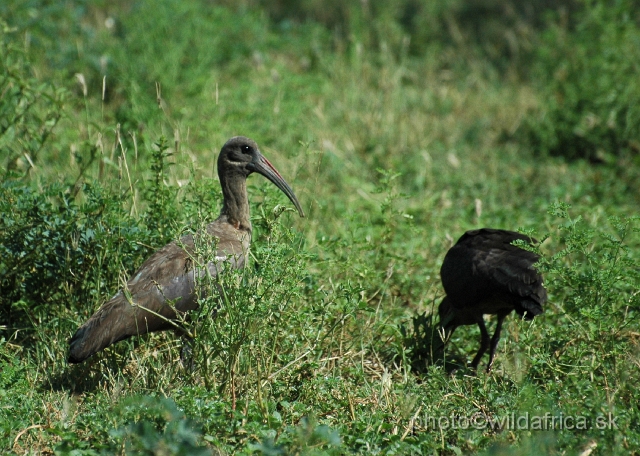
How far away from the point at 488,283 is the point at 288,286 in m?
1.26

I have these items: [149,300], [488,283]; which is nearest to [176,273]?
[149,300]

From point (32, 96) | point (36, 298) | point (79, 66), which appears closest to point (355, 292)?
point (36, 298)

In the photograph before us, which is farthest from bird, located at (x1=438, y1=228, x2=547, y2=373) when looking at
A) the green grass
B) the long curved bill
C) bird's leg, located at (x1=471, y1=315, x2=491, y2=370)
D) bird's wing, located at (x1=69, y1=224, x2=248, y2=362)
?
bird's wing, located at (x1=69, y1=224, x2=248, y2=362)

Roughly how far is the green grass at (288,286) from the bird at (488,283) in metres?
0.14

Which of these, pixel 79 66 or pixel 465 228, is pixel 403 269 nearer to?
pixel 465 228

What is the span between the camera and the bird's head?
18.2ft

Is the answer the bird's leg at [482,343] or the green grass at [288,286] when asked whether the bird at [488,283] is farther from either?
the green grass at [288,286]

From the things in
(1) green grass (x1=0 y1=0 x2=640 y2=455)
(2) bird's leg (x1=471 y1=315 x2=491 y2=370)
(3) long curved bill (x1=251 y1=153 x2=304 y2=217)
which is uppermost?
(3) long curved bill (x1=251 y1=153 x2=304 y2=217)

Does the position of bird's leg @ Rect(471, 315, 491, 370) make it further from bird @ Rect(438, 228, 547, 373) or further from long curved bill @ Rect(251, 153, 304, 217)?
long curved bill @ Rect(251, 153, 304, 217)

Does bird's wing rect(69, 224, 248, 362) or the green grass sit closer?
the green grass

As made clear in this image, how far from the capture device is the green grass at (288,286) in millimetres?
3902

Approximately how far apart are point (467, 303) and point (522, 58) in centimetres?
698

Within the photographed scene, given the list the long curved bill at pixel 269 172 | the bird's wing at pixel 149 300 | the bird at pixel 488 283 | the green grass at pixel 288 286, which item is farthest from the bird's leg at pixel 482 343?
the bird's wing at pixel 149 300

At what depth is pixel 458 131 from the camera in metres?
9.30
